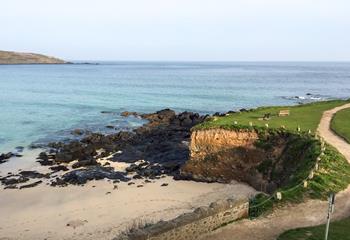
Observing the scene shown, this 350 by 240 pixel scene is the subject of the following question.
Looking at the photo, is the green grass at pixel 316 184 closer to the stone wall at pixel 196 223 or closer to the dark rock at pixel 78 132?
the stone wall at pixel 196 223

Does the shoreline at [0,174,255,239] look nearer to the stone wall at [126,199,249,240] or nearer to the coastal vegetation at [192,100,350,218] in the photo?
the coastal vegetation at [192,100,350,218]

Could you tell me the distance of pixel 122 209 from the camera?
28406mm

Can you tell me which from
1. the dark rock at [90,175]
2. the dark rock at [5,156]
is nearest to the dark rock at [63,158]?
the dark rock at [90,175]

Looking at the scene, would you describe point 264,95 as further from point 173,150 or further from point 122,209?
point 122,209

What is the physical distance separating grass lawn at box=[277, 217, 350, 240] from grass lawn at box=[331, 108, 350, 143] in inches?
570

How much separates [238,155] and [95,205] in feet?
37.2

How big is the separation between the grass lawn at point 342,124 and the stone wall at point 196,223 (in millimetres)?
15807

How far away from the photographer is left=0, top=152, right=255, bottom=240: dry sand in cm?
2520

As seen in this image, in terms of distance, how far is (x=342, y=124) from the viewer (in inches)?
1452

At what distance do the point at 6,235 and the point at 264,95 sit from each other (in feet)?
267

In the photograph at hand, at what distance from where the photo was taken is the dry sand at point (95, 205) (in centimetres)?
2520

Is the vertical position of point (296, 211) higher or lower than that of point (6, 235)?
higher

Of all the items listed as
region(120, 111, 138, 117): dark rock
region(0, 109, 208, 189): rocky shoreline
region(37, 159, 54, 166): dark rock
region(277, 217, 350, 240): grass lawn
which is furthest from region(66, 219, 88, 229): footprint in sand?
region(120, 111, 138, 117): dark rock

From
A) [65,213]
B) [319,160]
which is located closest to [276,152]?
[319,160]
